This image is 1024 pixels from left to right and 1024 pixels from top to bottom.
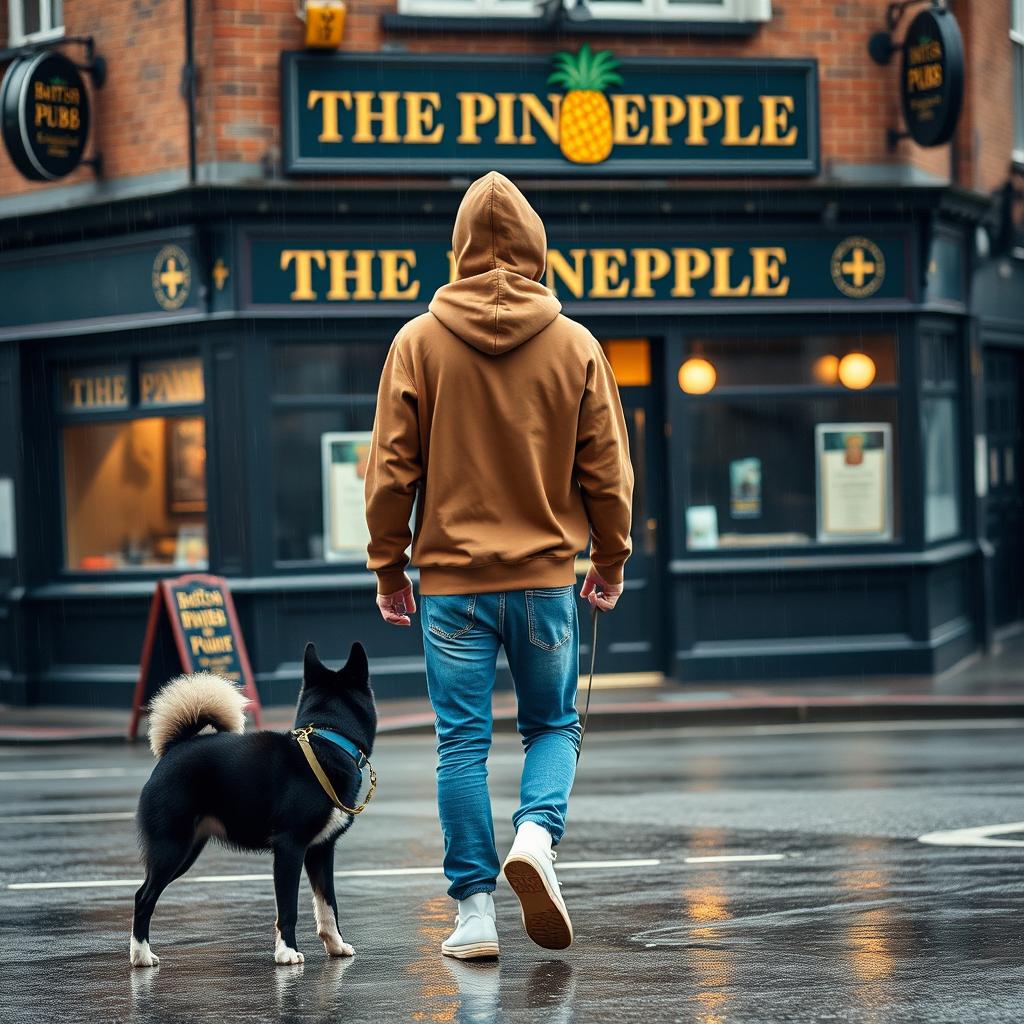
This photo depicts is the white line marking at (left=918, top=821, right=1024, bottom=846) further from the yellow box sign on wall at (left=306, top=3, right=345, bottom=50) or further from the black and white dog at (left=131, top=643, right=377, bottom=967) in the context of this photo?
the yellow box sign on wall at (left=306, top=3, right=345, bottom=50)

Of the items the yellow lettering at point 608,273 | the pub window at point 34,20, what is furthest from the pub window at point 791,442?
the pub window at point 34,20

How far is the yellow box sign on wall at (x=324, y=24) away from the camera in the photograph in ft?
47.0

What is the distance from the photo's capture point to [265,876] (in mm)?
7211

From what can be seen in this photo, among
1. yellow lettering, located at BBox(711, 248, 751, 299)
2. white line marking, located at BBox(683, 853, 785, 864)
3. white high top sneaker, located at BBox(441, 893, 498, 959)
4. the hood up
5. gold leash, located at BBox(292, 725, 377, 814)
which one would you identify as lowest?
white line marking, located at BBox(683, 853, 785, 864)

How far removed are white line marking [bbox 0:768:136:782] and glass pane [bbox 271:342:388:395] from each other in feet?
13.0

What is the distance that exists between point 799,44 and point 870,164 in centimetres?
112

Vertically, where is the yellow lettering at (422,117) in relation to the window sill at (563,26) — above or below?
below

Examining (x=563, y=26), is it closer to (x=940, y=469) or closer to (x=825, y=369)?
(x=825, y=369)

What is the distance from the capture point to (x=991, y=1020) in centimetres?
452

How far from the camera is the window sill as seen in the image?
14.8 meters

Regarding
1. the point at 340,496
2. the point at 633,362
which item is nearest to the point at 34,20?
the point at 340,496

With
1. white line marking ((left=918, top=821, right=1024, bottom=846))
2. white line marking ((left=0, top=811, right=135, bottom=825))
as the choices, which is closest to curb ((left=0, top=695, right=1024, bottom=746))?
white line marking ((left=0, top=811, right=135, bottom=825))

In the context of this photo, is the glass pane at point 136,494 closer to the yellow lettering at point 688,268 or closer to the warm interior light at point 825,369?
the yellow lettering at point 688,268

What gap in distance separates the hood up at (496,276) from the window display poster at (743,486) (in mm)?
10479
